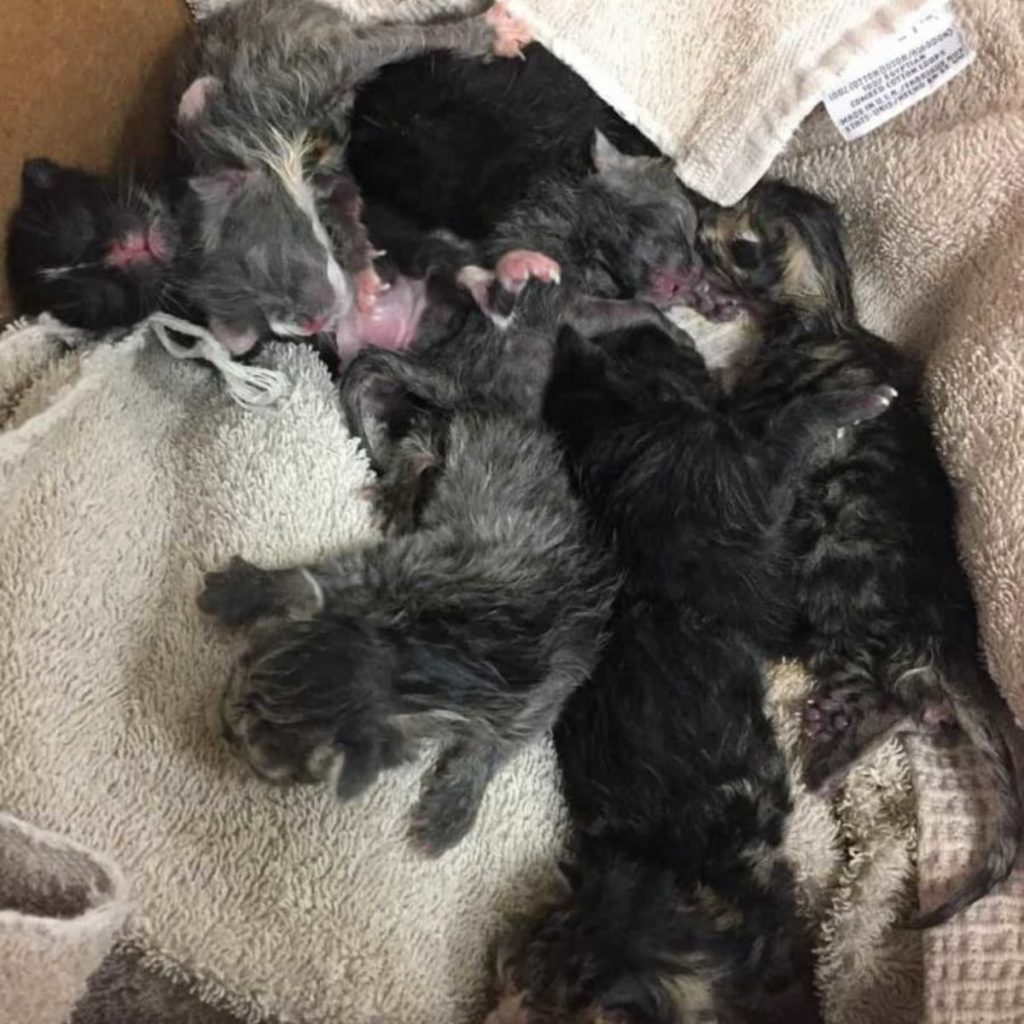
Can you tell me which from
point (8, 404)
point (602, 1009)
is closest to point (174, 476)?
point (8, 404)

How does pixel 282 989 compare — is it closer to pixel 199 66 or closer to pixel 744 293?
pixel 744 293

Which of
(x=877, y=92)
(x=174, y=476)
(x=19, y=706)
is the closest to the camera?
(x=19, y=706)

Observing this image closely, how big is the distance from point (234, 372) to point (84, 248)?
227mm

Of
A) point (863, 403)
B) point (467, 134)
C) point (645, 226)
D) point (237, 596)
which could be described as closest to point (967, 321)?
point (863, 403)

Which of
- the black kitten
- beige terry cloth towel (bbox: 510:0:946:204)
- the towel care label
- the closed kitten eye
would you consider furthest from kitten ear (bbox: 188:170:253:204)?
the towel care label

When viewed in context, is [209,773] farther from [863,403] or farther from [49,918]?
[863,403]

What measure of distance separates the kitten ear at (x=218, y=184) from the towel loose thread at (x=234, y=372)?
18 cm

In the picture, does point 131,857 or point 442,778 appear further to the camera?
point 442,778

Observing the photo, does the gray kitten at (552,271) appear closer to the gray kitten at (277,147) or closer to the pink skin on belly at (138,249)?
the gray kitten at (277,147)

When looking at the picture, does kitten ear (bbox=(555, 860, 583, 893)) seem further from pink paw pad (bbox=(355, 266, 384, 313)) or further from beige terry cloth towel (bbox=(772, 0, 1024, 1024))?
pink paw pad (bbox=(355, 266, 384, 313))

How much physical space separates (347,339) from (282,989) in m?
0.84

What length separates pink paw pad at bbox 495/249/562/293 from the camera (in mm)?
1678

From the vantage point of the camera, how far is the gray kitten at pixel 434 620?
1.38 m

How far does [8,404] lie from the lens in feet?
5.04
